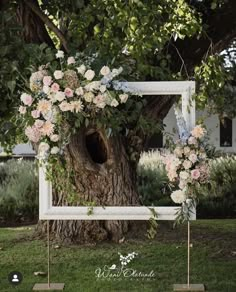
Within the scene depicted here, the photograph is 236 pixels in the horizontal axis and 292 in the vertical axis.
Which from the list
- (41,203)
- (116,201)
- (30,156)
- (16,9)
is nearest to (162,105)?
(116,201)

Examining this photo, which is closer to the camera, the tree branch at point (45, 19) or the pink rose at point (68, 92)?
the pink rose at point (68, 92)

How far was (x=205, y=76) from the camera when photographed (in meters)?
6.95

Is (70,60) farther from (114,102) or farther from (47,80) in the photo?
(114,102)

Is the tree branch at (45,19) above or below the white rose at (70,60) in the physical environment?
above

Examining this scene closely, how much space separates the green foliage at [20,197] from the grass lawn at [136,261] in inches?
89.1

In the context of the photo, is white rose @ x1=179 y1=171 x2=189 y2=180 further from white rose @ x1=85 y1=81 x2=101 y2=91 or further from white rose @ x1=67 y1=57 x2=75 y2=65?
white rose @ x1=67 y1=57 x2=75 y2=65

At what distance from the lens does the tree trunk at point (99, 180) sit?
297 inches

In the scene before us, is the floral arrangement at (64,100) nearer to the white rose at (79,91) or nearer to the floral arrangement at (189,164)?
the white rose at (79,91)

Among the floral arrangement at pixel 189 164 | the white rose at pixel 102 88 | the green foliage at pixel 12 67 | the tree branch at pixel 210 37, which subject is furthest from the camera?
the tree branch at pixel 210 37

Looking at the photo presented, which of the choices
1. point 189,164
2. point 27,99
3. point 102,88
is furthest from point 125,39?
point 189,164

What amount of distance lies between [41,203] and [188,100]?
1.67 meters

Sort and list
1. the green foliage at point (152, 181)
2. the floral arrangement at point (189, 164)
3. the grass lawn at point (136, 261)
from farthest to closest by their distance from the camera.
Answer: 1. the green foliage at point (152, 181)
2. the grass lawn at point (136, 261)
3. the floral arrangement at point (189, 164)

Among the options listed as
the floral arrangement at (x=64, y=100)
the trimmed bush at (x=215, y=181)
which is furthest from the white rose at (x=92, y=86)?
the trimmed bush at (x=215, y=181)

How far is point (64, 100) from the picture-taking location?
5641 mm
